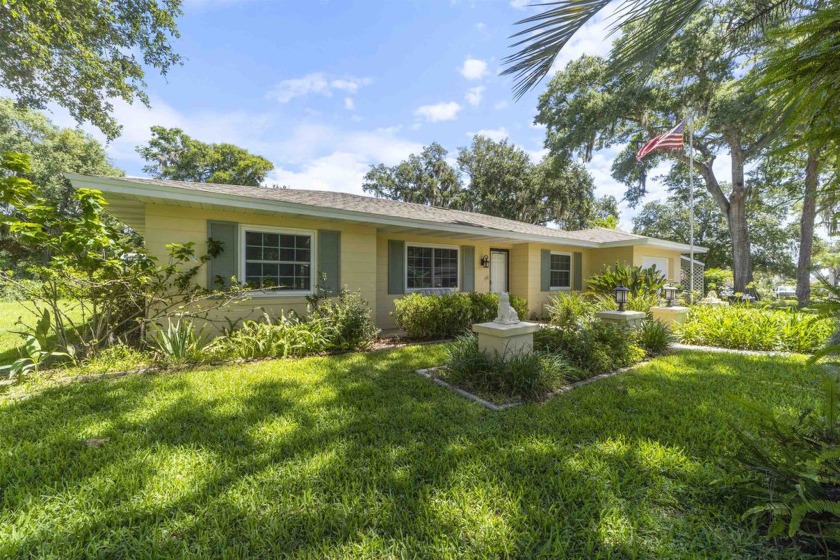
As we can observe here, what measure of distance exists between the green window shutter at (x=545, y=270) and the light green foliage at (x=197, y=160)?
2243 centimetres

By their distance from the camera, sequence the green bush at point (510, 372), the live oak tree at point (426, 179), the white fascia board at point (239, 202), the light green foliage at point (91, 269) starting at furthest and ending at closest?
the live oak tree at point (426, 179) < the white fascia board at point (239, 202) < the light green foliage at point (91, 269) < the green bush at point (510, 372)

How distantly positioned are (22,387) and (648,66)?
6.86 m

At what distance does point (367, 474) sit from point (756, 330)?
765 cm

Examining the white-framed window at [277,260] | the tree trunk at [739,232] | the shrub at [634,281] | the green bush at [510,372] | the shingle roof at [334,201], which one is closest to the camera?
the green bush at [510,372]

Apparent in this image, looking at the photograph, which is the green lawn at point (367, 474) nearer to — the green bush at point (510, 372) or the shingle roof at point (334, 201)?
the green bush at point (510, 372)

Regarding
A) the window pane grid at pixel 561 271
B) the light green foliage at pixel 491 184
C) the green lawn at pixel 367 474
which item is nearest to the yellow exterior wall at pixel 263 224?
the green lawn at pixel 367 474

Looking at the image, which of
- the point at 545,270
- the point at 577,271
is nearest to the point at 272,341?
the point at 545,270

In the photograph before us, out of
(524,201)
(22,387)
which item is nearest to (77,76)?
(22,387)

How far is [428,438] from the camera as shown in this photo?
277 centimetres

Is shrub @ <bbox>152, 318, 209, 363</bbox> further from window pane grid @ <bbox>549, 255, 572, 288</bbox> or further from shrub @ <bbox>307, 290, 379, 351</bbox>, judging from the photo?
window pane grid @ <bbox>549, 255, 572, 288</bbox>

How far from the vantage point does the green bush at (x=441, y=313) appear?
269 inches

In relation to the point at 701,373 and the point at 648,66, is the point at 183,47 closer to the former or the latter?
the point at 648,66

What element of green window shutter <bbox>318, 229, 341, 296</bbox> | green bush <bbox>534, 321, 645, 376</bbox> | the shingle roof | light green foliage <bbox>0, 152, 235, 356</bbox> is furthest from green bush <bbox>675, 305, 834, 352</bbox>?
light green foliage <bbox>0, 152, 235, 356</bbox>

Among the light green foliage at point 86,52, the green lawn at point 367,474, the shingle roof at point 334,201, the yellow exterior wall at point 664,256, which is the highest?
the light green foliage at point 86,52
